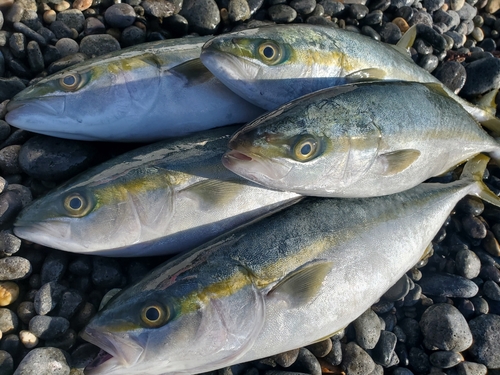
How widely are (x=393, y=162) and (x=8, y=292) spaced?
110 inches

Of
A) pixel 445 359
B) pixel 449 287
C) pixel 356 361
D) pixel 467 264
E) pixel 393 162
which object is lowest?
pixel 356 361

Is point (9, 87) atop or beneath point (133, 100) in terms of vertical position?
beneath

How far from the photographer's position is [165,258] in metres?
3.15

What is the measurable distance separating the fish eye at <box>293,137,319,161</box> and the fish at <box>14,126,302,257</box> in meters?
0.52

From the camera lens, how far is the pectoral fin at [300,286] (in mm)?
2410

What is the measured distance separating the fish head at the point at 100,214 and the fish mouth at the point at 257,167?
1.86ft

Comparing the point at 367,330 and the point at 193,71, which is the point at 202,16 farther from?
the point at 367,330

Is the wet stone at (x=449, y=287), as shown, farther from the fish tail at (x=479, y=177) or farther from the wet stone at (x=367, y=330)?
the fish tail at (x=479, y=177)

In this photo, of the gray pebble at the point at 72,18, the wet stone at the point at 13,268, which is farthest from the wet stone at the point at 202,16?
the wet stone at the point at 13,268

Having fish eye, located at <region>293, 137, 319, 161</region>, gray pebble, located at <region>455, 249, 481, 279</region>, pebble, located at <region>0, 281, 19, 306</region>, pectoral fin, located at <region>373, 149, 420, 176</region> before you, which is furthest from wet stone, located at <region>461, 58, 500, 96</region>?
pebble, located at <region>0, 281, 19, 306</region>

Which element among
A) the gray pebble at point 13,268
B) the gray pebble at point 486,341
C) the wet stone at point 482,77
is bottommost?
the gray pebble at point 13,268

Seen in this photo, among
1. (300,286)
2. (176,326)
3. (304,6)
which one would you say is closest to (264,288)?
(300,286)

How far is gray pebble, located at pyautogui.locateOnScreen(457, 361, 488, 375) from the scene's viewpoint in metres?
3.19

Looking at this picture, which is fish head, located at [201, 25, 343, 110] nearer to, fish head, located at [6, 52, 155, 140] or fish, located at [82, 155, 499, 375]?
fish head, located at [6, 52, 155, 140]
